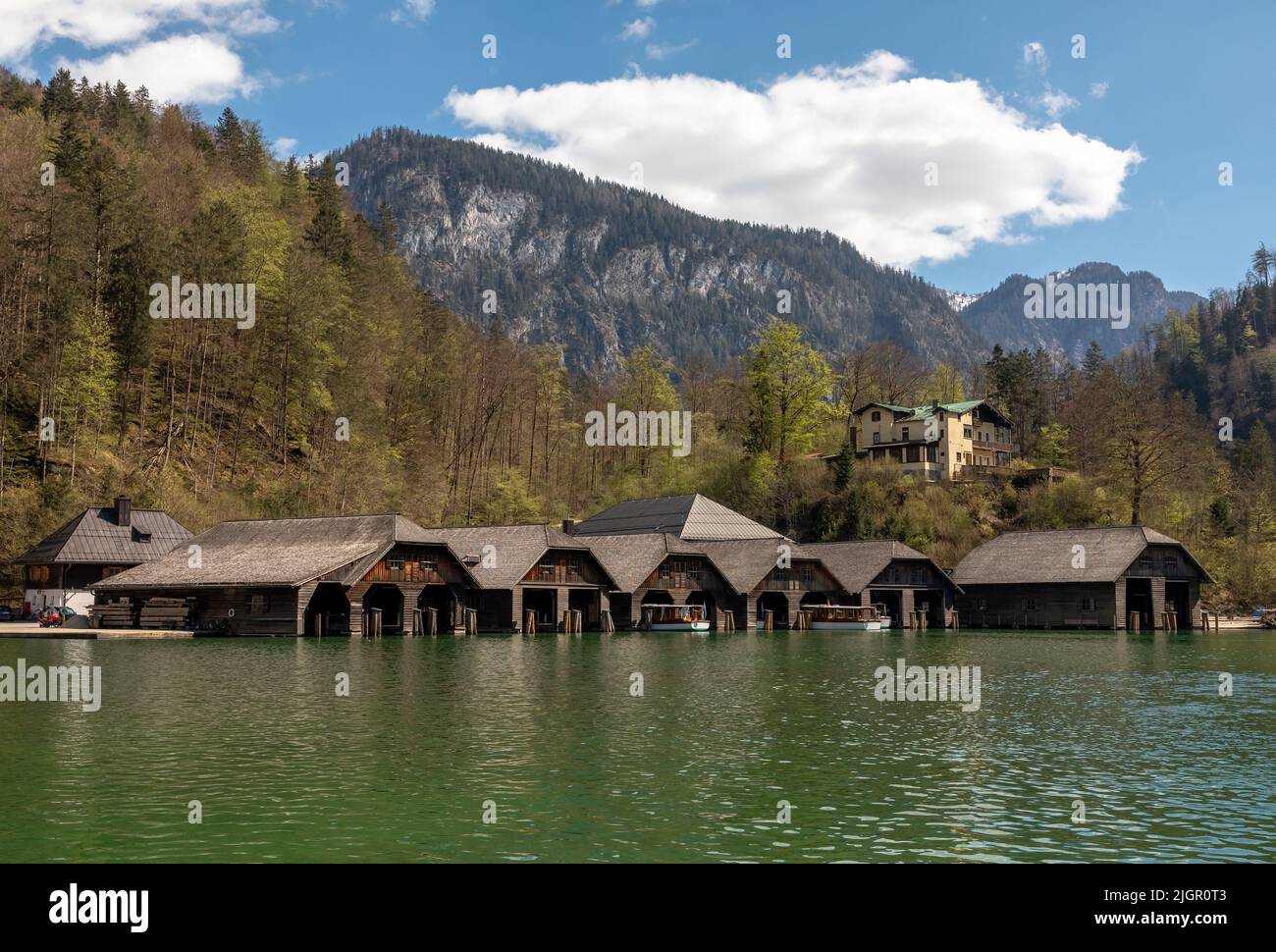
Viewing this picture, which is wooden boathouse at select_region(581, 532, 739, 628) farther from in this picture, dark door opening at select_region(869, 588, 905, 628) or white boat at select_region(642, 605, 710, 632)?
dark door opening at select_region(869, 588, 905, 628)

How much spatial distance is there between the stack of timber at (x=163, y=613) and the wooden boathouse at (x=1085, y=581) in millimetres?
57370

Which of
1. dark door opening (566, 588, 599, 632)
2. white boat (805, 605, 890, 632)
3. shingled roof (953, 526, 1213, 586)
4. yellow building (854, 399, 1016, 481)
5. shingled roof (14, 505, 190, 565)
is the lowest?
white boat (805, 605, 890, 632)

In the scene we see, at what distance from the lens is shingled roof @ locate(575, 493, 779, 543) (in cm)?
9225

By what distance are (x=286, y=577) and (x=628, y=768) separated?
46.4 m

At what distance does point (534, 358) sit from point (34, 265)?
167 ft

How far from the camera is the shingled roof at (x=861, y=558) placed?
86562 mm

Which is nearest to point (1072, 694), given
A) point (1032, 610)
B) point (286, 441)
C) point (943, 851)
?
point (943, 851)

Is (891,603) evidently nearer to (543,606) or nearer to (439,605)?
(543,606)

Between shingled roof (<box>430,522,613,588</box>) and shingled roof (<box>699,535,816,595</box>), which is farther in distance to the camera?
shingled roof (<box>699,535,816,595</box>)

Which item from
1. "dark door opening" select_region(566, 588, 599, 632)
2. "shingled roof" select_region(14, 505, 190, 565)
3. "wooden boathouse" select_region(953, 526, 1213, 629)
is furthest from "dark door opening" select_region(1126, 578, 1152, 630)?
"shingled roof" select_region(14, 505, 190, 565)

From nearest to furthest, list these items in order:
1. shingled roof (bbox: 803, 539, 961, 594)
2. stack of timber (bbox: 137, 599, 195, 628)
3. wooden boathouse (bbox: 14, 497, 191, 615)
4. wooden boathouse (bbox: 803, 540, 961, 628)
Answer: stack of timber (bbox: 137, 599, 195, 628) → wooden boathouse (bbox: 14, 497, 191, 615) → shingled roof (bbox: 803, 539, 961, 594) → wooden boathouse (bbox: 803, 540, 961, 628)

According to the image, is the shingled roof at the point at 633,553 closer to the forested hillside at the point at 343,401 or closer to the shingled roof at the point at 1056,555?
the forested hillside at the point at 343,401

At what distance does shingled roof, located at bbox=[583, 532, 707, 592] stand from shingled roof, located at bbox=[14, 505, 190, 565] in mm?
27566

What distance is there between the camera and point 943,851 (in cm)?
1470
